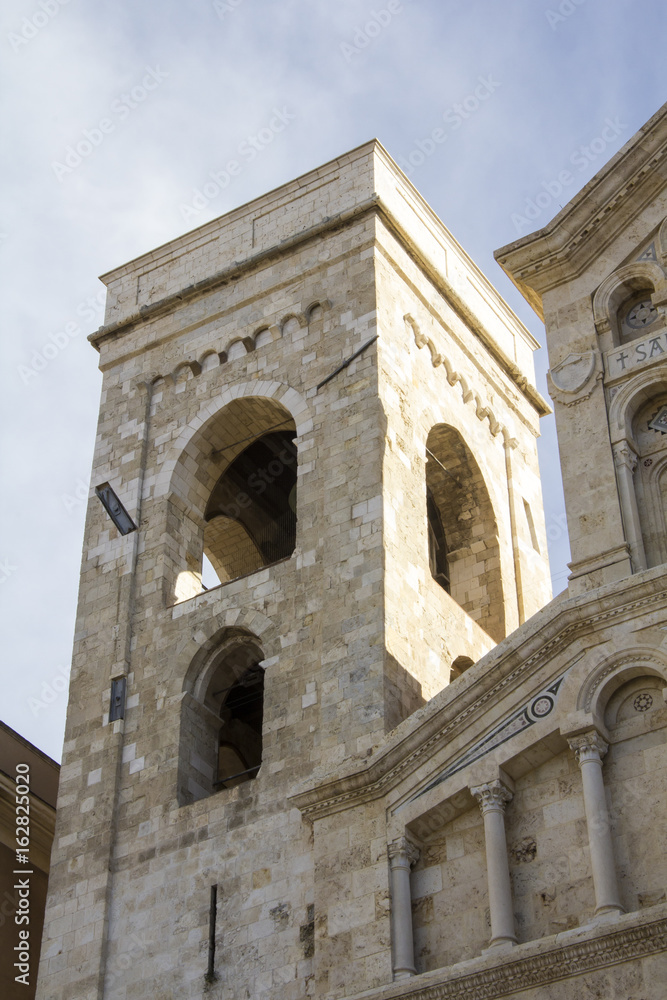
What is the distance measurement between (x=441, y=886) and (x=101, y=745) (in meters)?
6.70

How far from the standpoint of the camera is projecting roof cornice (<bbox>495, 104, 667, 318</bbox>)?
20.8m

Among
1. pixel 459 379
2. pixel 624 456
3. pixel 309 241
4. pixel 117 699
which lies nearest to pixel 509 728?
pixel 624 456

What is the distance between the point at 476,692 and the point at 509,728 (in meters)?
0.64

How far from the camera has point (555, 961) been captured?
15102 millimetres

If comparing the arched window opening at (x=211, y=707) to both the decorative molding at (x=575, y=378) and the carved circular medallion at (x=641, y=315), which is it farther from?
the carved circular medallion at (x=641, y=315)

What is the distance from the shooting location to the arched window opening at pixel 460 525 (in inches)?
1009

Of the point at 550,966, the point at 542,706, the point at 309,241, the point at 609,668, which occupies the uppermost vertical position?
the point at 309,241

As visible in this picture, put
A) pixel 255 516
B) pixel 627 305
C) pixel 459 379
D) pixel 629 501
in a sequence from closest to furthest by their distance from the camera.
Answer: pixel 629 501, pixel 627 305, pixel 459 379, pixel 255 516

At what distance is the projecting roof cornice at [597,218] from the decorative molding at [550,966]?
9.10 meters

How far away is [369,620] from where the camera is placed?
20578mm

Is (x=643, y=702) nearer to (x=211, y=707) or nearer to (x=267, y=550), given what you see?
(x=211, y=707)

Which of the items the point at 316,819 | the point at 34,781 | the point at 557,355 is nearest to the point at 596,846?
the point at 316,819

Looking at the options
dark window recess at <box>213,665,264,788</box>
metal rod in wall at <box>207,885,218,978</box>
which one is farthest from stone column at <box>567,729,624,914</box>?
dark window recess at <box>213,665,264,788</box>

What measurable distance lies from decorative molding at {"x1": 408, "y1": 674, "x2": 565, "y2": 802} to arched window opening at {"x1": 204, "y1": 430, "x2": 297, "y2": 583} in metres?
10.4
